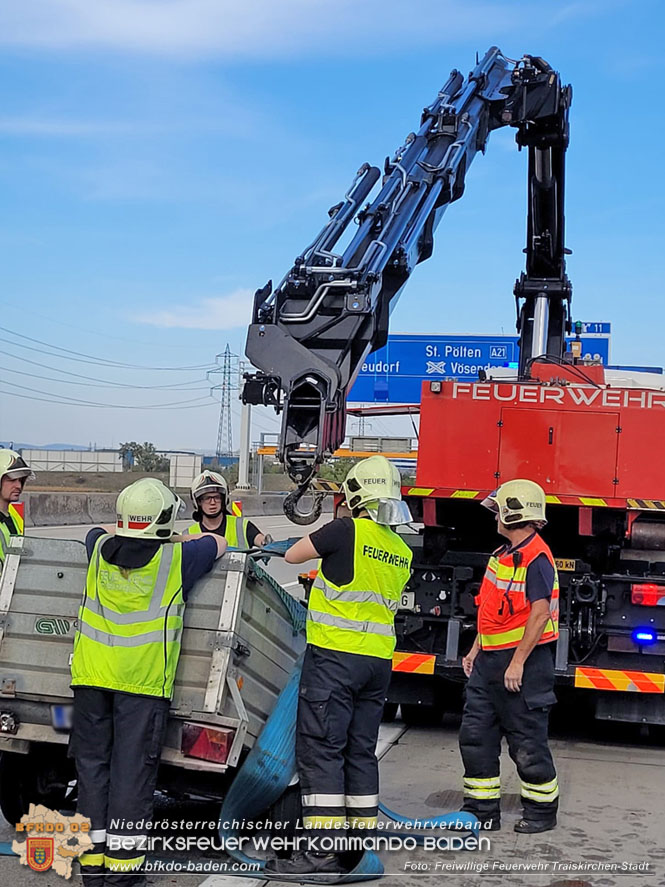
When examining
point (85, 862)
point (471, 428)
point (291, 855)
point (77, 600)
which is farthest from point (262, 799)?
Result: point (471, 428)

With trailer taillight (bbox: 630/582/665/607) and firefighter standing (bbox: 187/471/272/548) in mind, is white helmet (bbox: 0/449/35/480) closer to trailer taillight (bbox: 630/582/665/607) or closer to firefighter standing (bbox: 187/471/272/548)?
firefighter standing (bbox: 187/471/272/548)

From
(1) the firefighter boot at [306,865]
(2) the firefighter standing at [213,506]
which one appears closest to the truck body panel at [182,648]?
(1) the firefighter boot at [306,865]

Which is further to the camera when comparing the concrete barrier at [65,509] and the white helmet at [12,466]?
the concrete barrier at [65,509]

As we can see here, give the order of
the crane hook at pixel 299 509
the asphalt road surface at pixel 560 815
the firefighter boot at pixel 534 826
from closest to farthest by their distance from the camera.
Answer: the asphalt road surface at pixel 560 815, the firefighter boot at pixel 534 826, the crane hook at pixel 299 509

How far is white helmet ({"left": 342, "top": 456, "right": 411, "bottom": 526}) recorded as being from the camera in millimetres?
5344

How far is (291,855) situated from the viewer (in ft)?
17.0

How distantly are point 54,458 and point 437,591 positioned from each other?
6416cm

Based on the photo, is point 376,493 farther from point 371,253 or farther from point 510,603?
point 371,253

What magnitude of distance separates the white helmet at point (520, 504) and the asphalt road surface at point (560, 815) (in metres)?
1.62

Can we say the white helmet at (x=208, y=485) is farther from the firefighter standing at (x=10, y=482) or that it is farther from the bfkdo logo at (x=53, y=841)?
the bfkdo logo at (x=53, y=841)

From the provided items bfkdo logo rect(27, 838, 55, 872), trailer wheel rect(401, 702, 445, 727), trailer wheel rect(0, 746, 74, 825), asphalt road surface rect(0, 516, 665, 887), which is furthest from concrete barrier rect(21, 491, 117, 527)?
bfkdo logo rect(27, 838, 55, 872)

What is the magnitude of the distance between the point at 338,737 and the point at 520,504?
176 centimetres

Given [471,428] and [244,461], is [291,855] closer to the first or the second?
[471,428]

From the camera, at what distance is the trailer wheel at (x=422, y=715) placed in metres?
8.56
